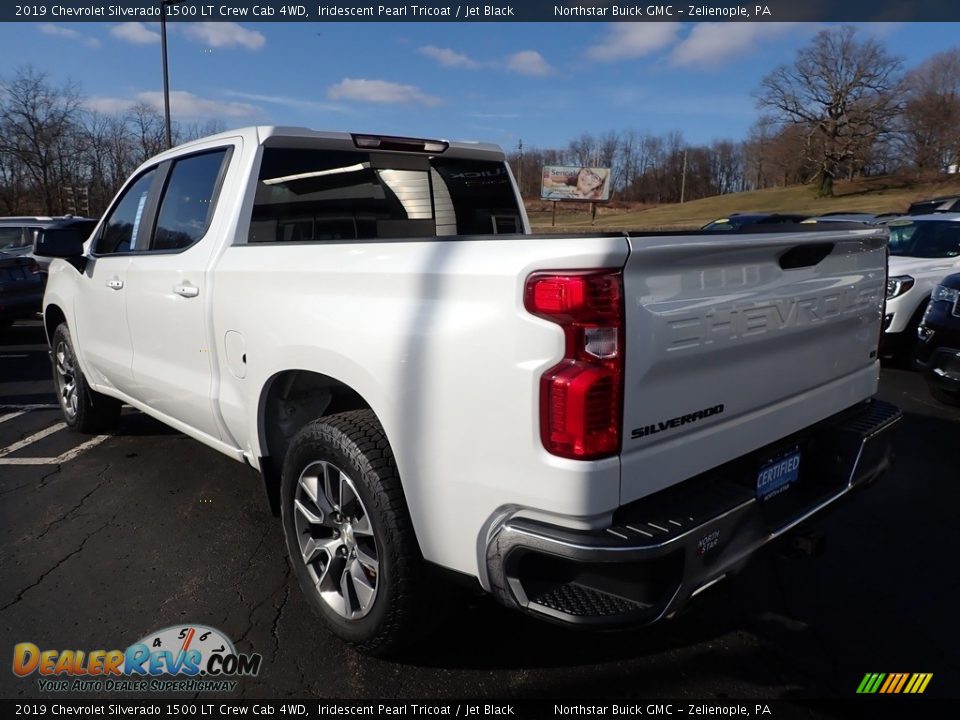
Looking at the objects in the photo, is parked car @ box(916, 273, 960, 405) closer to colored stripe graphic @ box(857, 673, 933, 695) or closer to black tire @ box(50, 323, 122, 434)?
colored stripe graphic @ box(857, 673, 933, 695)

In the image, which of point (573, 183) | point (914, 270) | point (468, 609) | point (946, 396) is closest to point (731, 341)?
point (468, 609)

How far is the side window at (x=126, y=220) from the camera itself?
429 centimetres

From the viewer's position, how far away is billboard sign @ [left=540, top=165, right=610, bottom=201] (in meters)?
68.7

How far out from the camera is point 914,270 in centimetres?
758

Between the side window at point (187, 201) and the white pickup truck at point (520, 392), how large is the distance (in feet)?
0.14

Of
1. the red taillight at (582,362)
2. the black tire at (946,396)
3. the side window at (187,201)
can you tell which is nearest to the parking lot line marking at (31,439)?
the side window at (187,201)

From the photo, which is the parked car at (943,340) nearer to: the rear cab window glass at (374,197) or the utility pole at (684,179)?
the rear cab window glass at (374,197)

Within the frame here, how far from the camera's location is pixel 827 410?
2.76 meters

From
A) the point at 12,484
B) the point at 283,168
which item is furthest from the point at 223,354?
the point at 12,484

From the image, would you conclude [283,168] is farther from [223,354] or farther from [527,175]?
[527,175]

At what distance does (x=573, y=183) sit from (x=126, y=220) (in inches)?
2673

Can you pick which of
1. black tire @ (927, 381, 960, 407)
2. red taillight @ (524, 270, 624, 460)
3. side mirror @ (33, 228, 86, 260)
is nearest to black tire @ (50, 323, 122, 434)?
side mirror @ (33, 228, 86, 260)

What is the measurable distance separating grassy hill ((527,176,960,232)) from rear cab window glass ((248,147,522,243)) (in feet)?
142

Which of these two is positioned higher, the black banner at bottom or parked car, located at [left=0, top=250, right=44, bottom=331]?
parked car, located at [left=0, top=250, right=44, bottom=331]
